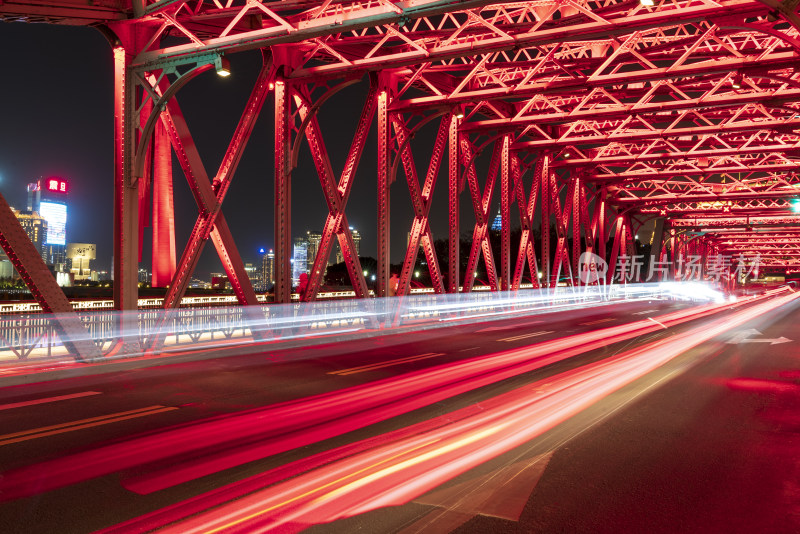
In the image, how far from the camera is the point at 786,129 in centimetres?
2517

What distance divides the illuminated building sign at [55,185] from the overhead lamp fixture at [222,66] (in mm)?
14307

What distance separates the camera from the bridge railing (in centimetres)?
1271

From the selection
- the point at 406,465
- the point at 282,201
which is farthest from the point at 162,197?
the point at 406,465

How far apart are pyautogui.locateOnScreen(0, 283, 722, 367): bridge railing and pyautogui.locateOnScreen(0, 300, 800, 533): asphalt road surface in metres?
1.72

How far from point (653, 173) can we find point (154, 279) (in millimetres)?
28986

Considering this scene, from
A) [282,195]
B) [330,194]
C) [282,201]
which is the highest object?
[330,194]

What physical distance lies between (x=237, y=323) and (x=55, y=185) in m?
13.2

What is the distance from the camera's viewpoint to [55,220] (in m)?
29.4

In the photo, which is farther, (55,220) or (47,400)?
(55,220)

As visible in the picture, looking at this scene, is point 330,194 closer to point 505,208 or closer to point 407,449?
point 505,208

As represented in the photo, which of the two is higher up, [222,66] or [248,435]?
[222,66]

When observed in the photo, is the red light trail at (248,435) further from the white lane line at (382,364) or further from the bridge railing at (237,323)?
the bridge railing at (237,323)

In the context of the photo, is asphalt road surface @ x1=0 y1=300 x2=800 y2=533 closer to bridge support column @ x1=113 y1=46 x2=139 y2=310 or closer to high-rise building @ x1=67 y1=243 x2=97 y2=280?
bridge support column @ x1=113 y1=46 x2=139 y2=310

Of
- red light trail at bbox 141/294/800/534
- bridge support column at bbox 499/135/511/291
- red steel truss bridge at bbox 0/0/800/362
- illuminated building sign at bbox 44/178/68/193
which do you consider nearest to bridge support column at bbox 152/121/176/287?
red steel truss bridge at bbox 0/0/800/362
